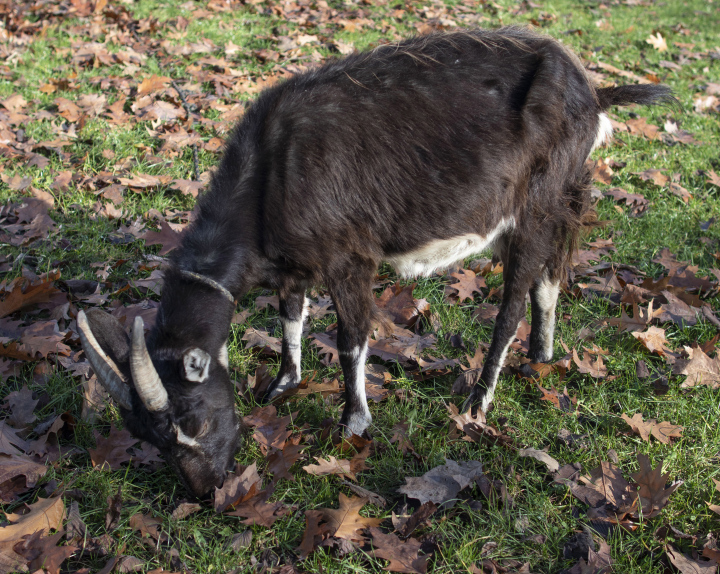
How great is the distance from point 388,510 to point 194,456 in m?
1.00

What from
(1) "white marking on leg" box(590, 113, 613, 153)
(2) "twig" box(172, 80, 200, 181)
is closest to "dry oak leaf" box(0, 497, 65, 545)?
(2) "twig" box(172, 80, 200, 181)

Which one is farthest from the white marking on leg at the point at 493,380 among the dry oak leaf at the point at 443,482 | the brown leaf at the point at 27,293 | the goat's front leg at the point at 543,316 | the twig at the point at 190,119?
the twig at the point at 190,119

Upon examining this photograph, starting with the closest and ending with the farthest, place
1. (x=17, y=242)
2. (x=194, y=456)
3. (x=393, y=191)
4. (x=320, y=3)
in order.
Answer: (x=194, y=456), (x=393, y=191), (x=17, y=242), (x=320, y=3)

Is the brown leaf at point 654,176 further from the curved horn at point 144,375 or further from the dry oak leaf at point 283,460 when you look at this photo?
the curved horn at point 144,375

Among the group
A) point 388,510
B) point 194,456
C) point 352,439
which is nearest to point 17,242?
point 194,456

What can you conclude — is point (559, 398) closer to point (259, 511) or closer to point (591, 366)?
point (591, 366)

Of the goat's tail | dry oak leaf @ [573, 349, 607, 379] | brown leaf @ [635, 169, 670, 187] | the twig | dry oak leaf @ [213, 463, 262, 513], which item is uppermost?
Answer: the goat's tail

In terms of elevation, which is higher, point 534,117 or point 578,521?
point 534,117

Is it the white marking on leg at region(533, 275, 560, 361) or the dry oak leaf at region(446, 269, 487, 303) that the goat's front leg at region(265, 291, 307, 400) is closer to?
the dry oak leaf at region(446, 269, 487, 303)

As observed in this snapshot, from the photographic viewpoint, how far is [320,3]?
355 inches

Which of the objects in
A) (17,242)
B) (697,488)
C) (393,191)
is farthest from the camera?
(17,242)

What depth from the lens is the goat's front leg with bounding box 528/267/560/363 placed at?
12.3ft

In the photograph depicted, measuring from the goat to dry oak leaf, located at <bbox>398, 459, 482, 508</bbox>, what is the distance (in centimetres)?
50

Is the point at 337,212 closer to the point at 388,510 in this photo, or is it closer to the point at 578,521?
the point at 388,510
